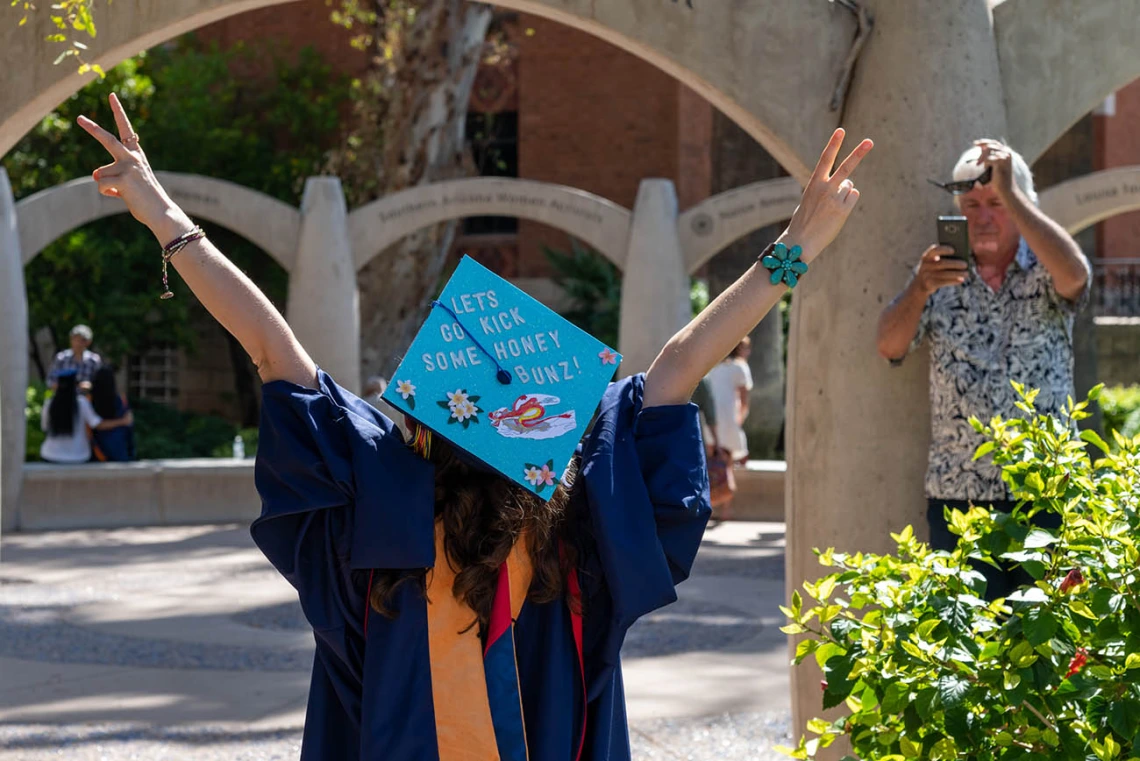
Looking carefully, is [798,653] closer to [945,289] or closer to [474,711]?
[474,711]

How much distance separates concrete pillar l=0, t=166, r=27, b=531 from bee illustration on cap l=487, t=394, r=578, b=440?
11.1 meters

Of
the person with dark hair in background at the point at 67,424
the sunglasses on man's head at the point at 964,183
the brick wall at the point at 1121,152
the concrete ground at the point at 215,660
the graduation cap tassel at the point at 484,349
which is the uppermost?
the brick wall at the point at 1121,152

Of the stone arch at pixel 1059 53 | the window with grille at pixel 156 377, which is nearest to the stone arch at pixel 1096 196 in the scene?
the stone arch at pixel 1059 53

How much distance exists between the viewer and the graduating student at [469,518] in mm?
2609

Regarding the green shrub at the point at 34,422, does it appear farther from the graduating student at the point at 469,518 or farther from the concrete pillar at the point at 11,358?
the graduating student at the point at 469,518

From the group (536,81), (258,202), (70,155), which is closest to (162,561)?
(258,202)

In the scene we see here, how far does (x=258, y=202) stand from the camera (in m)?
14.3

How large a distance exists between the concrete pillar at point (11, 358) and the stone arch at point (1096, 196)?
8.72 meters

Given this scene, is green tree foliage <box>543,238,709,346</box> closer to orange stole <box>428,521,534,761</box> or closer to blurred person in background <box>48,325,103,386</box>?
blurred person in background <box>48,325,103,386</box>

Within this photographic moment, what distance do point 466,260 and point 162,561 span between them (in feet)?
30.8

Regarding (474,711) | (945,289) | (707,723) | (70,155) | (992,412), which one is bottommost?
(707,723)

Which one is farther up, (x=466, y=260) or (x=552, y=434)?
(x=466, y=260)

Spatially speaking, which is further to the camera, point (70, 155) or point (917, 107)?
point (70, 155)

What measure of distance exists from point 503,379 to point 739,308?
1.55ft
